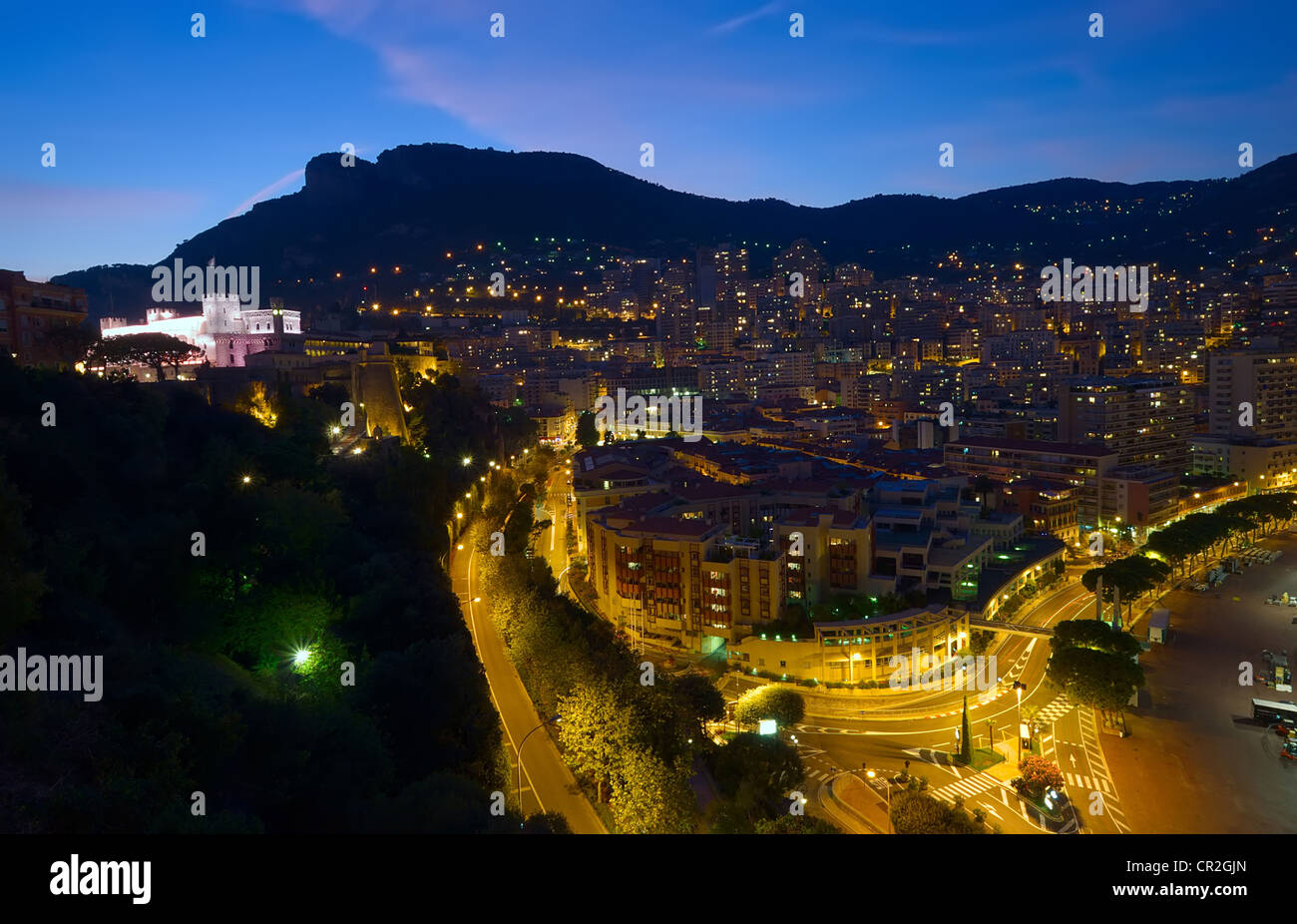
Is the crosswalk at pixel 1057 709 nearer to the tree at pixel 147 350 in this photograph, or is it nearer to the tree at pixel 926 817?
the tree at pixel 926 817

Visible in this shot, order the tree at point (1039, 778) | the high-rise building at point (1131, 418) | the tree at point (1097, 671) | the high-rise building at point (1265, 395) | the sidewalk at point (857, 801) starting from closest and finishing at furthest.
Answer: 1. the sidewalk at point (857, 801)
2. the tree at point (1039, 778)
3. the tree at point (1097, 671)
4. the high-rise building at point (1131, 418)
5. the high-rise building at point (1265, 395)

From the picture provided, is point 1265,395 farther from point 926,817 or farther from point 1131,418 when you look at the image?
point 926,817

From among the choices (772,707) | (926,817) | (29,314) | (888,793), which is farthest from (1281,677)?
(29,314)

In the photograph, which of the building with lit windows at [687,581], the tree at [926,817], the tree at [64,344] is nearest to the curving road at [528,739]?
the building with lit windows at [687,581]

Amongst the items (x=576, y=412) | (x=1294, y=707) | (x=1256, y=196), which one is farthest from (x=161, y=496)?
(x=1256, y=196)

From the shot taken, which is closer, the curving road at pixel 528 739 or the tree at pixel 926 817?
the tree at pixel 926 817

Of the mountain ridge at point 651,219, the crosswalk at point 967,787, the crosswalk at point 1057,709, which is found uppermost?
the mountain ridge at point 651,219
